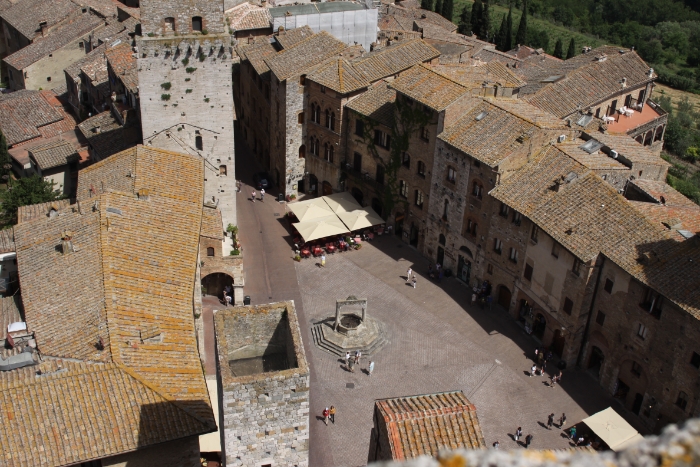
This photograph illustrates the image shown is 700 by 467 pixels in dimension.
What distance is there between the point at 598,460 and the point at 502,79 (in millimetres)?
58534

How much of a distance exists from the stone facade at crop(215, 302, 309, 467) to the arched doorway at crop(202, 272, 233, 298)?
25.8 m

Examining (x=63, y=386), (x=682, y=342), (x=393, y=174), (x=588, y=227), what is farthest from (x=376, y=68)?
(x=63, y=386)

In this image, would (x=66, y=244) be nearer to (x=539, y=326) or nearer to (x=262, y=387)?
(x=262, y=387)

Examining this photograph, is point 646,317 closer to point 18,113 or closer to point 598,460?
point 598,460

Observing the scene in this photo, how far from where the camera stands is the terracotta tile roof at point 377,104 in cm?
6159

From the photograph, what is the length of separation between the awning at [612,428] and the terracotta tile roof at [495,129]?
1711 centimetres

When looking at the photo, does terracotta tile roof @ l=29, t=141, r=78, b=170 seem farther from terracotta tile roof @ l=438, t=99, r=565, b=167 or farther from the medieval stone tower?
terracotta tile roof @ l=438, t=99, r=565, b=167

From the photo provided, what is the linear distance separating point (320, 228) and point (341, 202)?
13.9 ft

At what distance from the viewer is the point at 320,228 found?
61562 millimetres

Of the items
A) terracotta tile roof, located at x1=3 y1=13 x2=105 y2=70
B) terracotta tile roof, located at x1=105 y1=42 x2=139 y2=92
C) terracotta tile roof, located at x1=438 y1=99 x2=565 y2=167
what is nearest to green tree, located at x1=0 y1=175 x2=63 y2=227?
terracotta tile roof, located at x1=105 y1=42 x2=139 y2=92

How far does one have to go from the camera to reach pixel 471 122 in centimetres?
5594

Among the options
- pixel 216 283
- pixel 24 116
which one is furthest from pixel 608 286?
pixel 24 116

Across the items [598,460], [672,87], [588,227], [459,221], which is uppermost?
[598,460]

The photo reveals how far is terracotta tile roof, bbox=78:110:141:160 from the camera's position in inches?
2320
